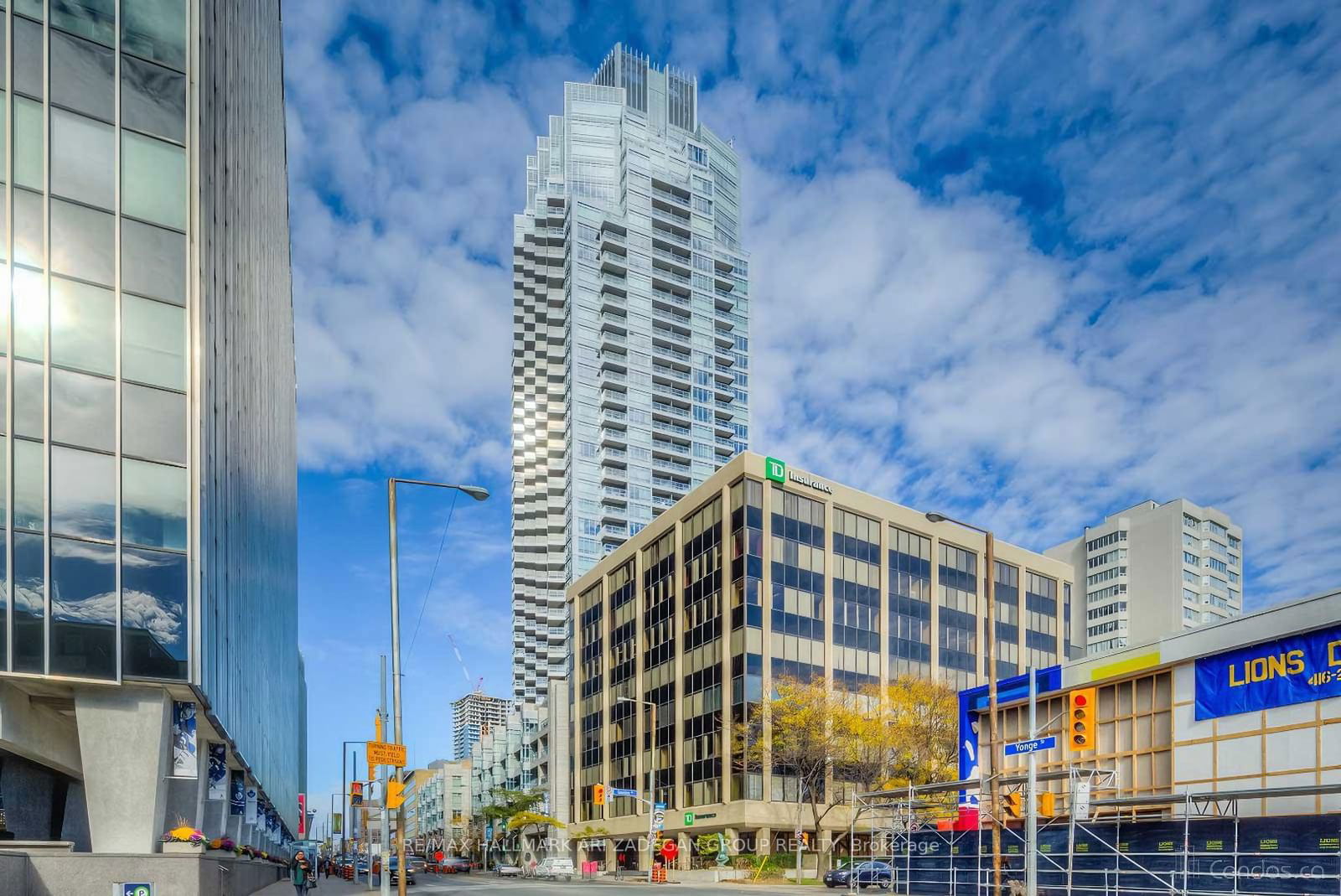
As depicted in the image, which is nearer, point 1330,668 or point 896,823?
point 1330,668

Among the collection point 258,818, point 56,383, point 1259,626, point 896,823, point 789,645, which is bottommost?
point 258,818

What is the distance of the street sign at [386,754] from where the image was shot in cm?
2197

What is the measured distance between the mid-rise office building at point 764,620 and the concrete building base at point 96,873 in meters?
45.7

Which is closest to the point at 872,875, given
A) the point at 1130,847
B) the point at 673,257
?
the point at 1130,847

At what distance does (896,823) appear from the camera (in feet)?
138

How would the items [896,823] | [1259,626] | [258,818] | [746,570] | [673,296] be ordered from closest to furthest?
[1259,626], [896,823], [258,818], [746,570], [673,296]

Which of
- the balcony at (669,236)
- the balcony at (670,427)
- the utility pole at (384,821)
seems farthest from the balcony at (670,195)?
the utility pole at (384,821)

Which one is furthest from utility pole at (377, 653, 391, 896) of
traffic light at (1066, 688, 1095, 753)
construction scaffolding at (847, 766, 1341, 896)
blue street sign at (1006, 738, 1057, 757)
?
construction scaffolding at (847, 766, 1341, 896)

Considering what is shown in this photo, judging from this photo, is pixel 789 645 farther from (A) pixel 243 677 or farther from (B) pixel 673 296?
(B) pixel 673 296

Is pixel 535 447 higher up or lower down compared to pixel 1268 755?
higher up

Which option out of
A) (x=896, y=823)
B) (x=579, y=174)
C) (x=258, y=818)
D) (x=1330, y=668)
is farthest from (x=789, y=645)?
(x=579, y=174)

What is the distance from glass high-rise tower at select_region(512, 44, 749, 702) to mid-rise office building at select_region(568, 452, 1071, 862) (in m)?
47.1

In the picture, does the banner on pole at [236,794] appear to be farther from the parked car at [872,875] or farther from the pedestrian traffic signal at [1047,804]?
the pedestrian traffic signal at [1047,804]

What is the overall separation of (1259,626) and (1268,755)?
3.08 m
